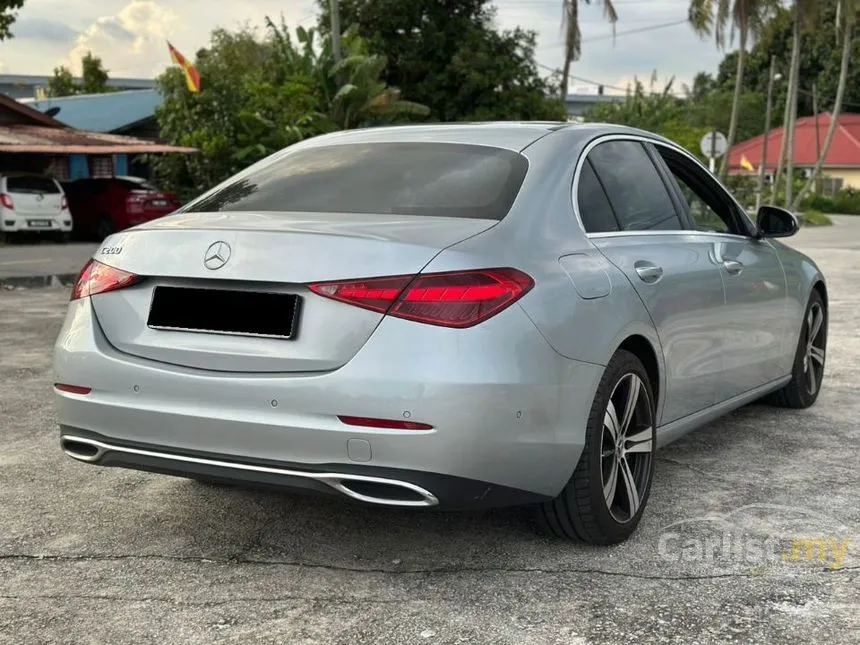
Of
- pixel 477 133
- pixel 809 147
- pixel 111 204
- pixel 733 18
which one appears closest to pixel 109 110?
pixel 111 204

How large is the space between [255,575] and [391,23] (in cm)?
3712

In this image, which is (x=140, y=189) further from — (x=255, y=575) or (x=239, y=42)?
(x=255, y=575)

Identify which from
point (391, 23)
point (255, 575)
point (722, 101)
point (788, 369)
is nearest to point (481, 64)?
point (391, 23)

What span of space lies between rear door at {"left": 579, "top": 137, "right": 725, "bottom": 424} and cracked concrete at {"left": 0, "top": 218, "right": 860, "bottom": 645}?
0.52 meters

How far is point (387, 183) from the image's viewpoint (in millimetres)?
4074

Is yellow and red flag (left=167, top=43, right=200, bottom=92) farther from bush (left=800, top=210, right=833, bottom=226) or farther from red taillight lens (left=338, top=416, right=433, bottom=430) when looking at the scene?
red taillight lens (left=338, top=416, right=433, bottom=430)

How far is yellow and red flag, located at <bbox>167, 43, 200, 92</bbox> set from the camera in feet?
92.4

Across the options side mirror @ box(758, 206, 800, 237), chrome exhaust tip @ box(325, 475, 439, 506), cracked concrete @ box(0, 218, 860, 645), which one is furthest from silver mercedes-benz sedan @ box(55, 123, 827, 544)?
side mirror @ box(758, 206, 800, 237)

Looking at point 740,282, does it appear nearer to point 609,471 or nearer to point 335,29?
point 609,471

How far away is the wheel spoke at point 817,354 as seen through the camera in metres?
6.58

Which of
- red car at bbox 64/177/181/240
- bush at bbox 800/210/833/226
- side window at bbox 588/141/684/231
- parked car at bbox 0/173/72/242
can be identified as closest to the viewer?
side window at bbox 588/141/684/231

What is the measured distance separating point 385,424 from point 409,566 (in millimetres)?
765

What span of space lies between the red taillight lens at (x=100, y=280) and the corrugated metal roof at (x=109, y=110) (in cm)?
3167

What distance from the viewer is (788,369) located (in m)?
6.03
